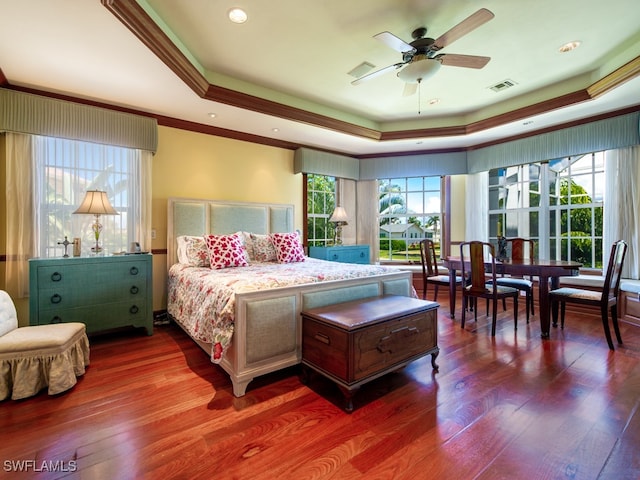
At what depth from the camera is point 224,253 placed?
319cm

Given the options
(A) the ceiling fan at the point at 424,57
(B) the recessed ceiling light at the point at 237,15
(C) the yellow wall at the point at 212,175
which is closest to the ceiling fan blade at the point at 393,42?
(A) the ceiling fan at the point at 424,57

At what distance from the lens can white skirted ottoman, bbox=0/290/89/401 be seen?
6.33 feet

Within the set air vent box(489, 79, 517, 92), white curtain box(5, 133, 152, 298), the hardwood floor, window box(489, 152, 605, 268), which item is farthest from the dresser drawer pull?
air vent box(489, 79, 517, 92)

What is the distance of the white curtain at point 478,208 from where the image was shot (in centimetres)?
515

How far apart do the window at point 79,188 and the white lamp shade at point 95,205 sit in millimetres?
414

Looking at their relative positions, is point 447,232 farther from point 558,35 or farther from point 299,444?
point 299,444

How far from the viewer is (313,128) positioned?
13.7 ft

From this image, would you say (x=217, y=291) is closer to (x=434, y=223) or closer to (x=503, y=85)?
(x=503, y=85)

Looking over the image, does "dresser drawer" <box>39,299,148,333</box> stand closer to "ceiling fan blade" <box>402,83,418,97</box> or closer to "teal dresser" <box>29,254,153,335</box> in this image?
"teal dresser" <box>29,254,153,335</box>

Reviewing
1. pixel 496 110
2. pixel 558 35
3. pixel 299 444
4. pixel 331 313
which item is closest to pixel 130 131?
pixel 331 313

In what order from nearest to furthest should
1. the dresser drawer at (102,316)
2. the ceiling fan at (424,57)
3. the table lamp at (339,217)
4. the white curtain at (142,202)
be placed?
the ceiling fan at (424,57) < the dresser drawer at (102,316) < the white curtain at (142,202) < the table lamp at (339,217)

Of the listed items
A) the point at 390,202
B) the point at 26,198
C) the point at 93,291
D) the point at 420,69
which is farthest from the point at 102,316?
the point at 390,202

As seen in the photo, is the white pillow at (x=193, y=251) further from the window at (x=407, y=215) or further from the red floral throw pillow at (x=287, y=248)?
the window at (x=407, y=215)

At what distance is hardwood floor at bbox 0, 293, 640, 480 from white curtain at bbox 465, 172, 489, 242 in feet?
9.15
